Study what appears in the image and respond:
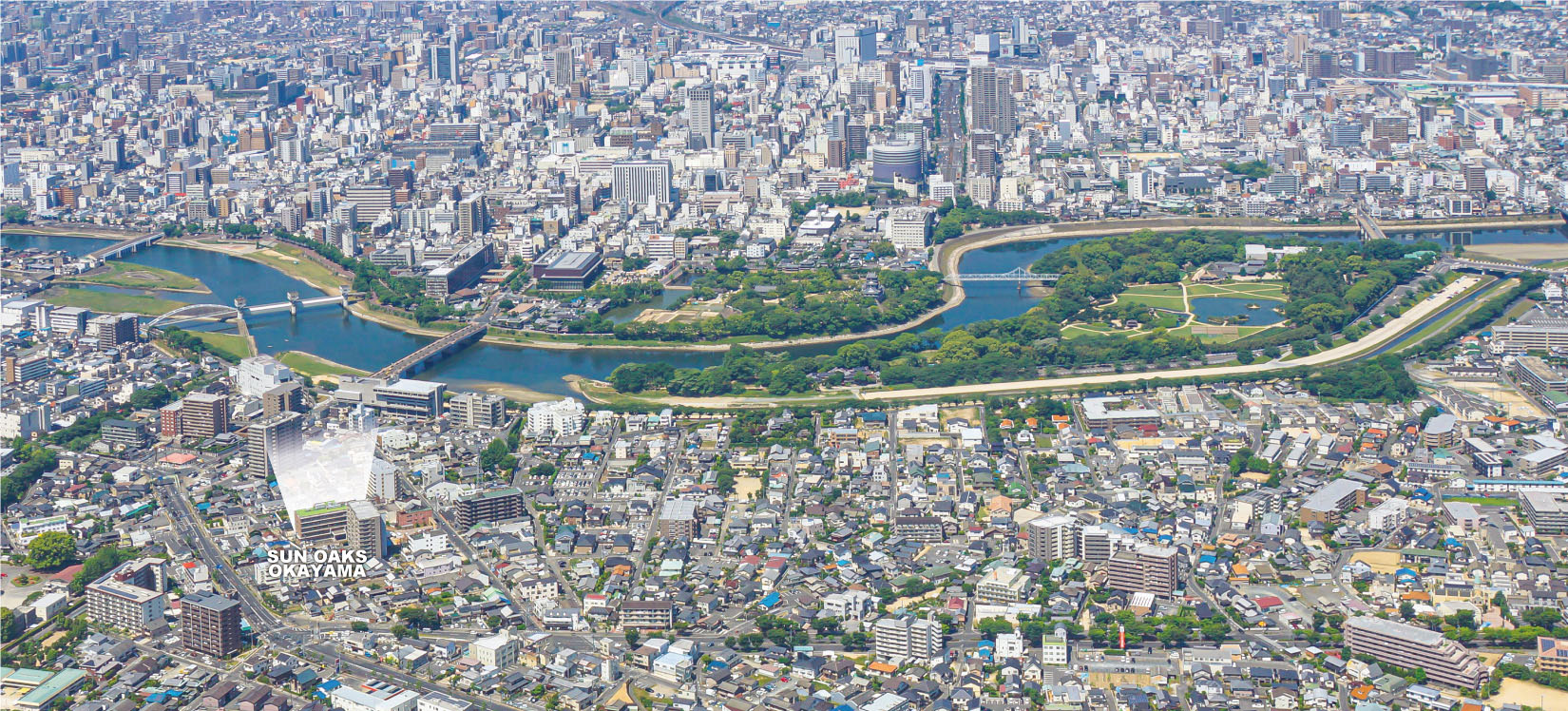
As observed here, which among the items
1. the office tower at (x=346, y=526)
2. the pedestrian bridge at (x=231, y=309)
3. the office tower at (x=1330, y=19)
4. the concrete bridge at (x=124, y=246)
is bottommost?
the office tower at (x=346, y=526)

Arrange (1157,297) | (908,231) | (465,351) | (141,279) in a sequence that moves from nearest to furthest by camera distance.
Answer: (465,351), (1157,297), (141,279), (908,231)

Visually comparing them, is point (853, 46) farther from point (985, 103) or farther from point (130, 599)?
point (130, 599)

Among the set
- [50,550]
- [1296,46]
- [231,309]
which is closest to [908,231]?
[231,309]

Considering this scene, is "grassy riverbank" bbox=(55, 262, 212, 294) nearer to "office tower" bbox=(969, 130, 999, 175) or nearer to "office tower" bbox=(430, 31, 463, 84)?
"office tower" bbox=(969, 130, 999, 175)

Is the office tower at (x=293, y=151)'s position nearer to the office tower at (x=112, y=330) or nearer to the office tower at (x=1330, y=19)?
the office tower at (x=112, y=330)

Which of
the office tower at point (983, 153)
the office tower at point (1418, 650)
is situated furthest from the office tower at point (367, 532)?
the office tower at point (983, 153)

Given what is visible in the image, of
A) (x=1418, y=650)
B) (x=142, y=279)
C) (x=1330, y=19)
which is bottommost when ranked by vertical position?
(x=1418, y=650)

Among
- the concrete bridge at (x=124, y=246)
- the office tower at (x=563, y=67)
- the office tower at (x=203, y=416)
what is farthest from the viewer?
the office tower at (x=563, y=67)
